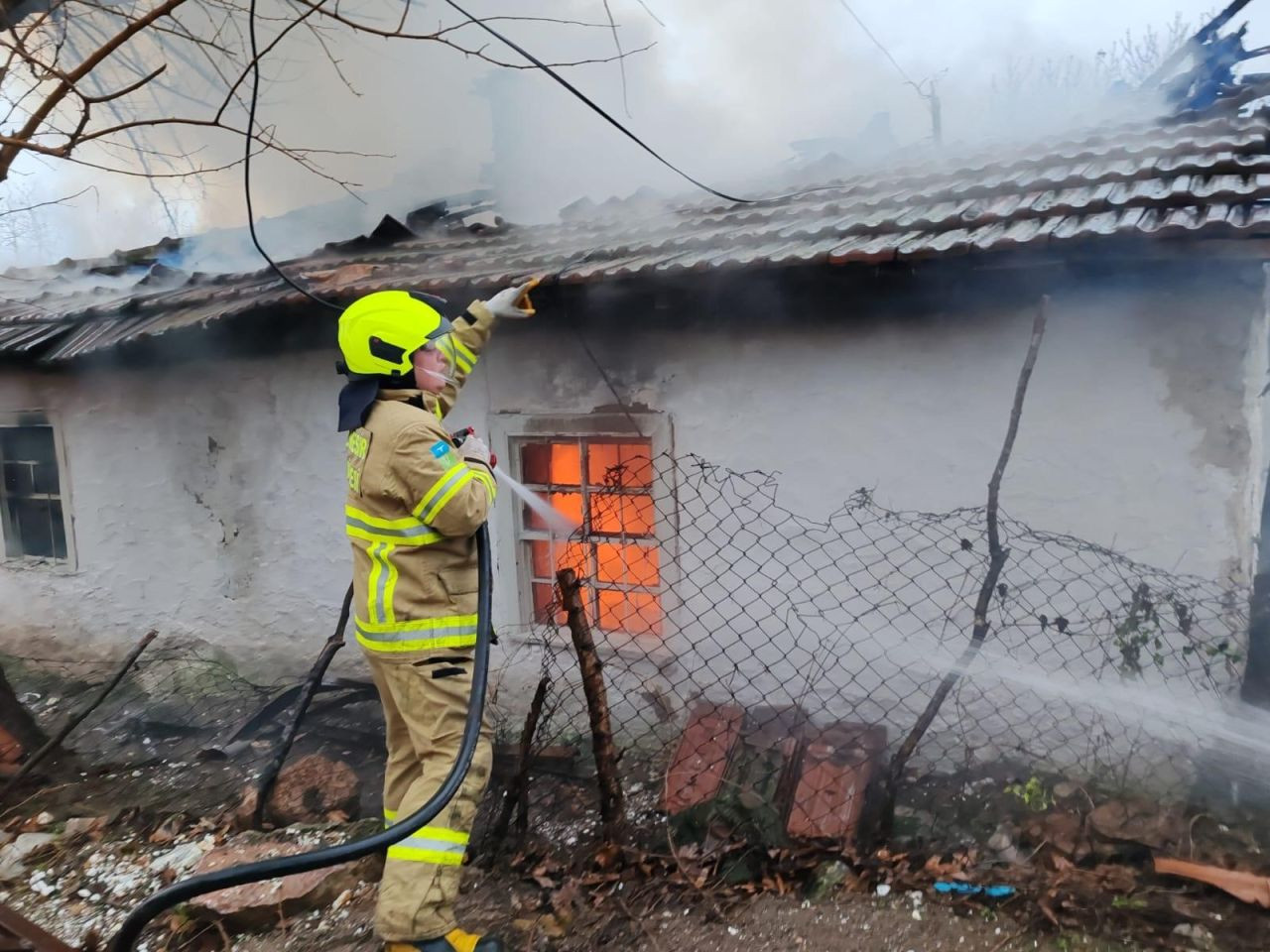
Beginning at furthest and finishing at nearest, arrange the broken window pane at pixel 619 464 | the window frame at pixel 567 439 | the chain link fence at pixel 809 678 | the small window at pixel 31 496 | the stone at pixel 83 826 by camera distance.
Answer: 1. the small window at pixel 31 496
2. the broken window pane at pixel 619 464
3. the window frame at pixel 567 439
4. the stone at pixel 83 826
5. the chain link fence at pixel 809 678

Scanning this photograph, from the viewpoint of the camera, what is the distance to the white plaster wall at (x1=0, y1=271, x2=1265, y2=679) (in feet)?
12.2

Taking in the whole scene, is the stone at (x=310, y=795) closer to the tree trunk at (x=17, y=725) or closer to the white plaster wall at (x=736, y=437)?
the white plaster wall at (x=736, y=437)

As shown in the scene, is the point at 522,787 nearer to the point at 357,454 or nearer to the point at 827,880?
the point at 827,880

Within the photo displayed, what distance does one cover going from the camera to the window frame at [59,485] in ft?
22.9

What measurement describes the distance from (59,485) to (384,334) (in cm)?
577

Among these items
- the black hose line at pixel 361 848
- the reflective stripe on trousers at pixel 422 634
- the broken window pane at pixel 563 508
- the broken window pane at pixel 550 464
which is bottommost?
the black hose line at pixel 361 848

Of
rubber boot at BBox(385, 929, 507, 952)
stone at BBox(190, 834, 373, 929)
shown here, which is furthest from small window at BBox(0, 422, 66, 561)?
rubber boot at BBox(385, 929, 507, 952)

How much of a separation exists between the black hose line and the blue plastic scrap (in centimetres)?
191

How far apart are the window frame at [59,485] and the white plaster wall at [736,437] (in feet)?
0.18

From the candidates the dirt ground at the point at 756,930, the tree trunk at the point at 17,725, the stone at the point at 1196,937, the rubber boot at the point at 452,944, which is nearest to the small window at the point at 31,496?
the tree trunk at the point at 17,725

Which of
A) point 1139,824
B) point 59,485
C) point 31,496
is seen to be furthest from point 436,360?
point 31,496

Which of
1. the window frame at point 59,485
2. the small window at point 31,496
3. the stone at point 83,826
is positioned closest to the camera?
the stone at point 83,826

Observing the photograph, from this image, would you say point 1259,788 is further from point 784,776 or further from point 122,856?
point 122,856

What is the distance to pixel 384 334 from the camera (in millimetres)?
3072
